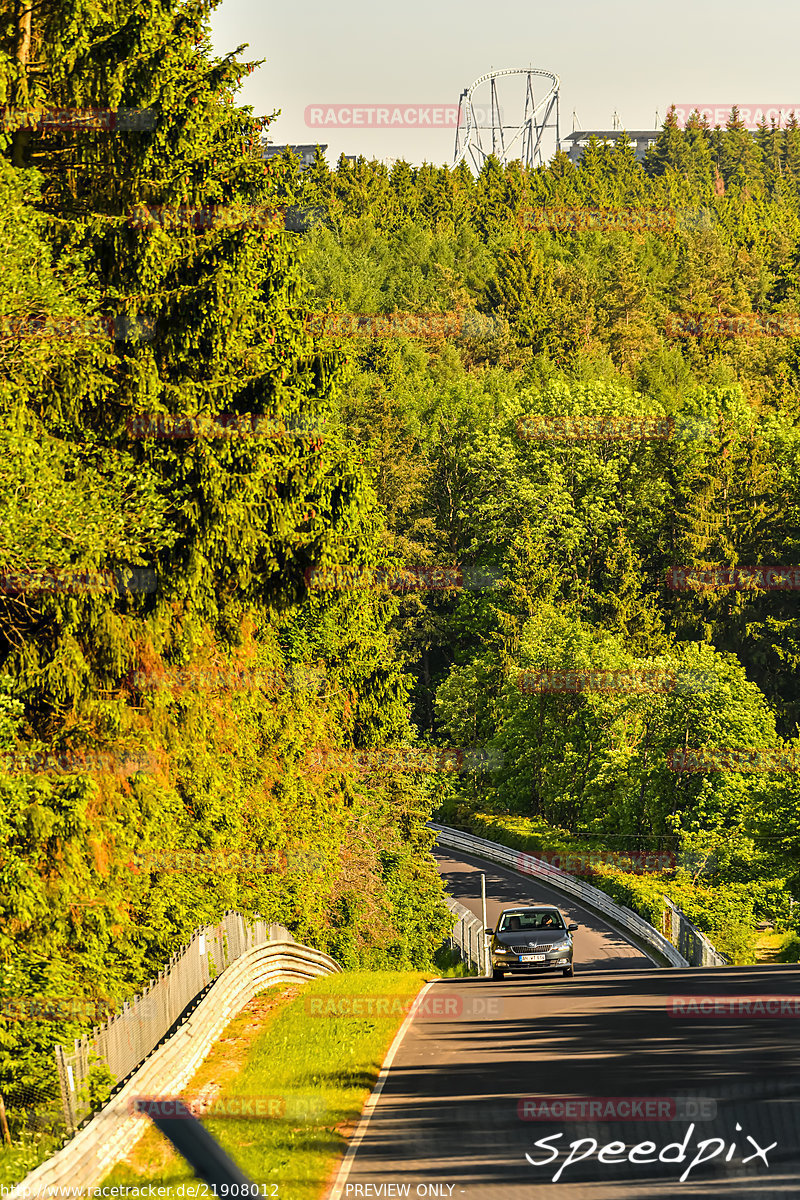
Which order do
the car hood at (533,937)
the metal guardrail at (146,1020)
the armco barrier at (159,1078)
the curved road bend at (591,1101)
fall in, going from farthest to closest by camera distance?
1. the car hood at (533,937)
2. the metal guardrail at (146,1020)
3. the armco barrier at (159,1078)
4. the curved road bend at (591,1101)

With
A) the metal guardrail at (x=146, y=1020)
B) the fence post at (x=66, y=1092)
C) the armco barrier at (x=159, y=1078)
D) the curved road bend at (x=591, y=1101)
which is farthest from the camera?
the metal guardrail at (x=146, y=1020)

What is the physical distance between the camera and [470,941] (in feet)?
164

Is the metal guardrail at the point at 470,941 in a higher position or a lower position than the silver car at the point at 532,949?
lower

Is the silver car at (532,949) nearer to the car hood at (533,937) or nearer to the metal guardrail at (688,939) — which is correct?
the car hood at (533,937)

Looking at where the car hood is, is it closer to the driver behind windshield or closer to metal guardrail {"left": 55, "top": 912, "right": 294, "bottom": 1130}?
the driver behind windshield

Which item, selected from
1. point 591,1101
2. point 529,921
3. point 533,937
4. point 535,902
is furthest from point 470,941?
point 591,1101

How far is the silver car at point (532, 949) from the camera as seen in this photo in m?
25.5

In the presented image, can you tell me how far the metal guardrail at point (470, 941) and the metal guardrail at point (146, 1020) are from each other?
26756 mm

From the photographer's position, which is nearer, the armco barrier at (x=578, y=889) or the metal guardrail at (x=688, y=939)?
the metal guardrail at (x=688, y=939)

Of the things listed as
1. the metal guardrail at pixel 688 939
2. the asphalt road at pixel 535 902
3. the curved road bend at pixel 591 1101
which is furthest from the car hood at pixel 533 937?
the metal guardrail at pixel 688 939

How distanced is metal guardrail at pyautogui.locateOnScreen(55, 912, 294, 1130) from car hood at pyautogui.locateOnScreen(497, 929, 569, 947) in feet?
16.8

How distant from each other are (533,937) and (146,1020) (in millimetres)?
11025

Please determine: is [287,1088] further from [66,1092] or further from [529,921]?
[529,921]

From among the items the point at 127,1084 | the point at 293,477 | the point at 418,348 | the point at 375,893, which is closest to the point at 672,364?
the point at 418,348
